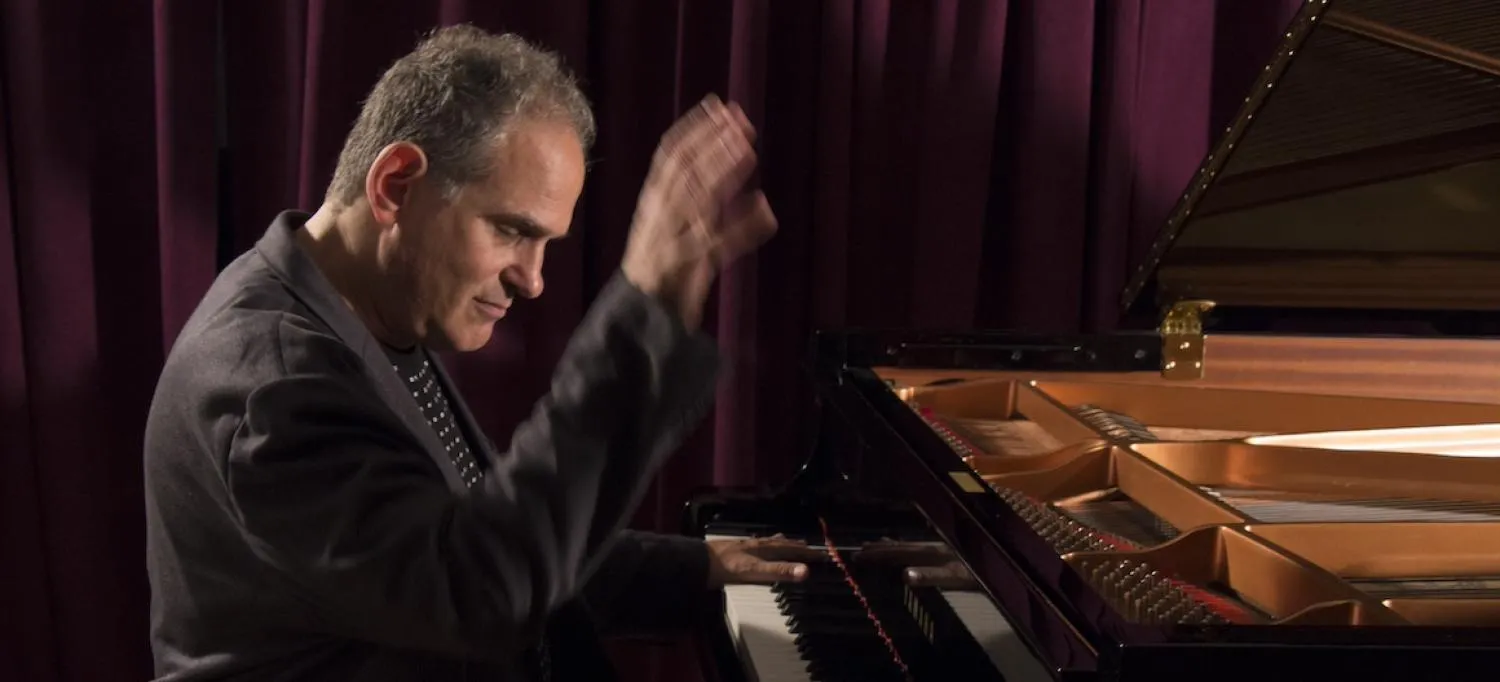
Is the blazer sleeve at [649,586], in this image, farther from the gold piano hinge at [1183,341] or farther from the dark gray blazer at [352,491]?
the gold piano hinge at [1183,341]

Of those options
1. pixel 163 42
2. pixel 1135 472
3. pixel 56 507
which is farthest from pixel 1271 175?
pixel 56 507

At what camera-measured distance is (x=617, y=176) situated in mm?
2498

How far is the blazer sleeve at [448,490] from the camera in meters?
1.06

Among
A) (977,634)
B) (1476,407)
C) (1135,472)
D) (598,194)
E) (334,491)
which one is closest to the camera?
(334,491)

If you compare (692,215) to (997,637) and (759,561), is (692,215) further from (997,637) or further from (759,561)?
(759,561)

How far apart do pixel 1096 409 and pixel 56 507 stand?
1.84m

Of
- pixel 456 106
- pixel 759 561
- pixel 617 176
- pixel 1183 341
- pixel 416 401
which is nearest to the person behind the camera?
pixel 456 106

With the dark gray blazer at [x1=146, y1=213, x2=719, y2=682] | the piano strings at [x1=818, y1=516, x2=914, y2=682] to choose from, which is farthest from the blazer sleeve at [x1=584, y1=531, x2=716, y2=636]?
the dark gray blazer at [x1=146, y1=213, x2=719, y2=682]

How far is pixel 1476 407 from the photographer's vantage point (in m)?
1.91

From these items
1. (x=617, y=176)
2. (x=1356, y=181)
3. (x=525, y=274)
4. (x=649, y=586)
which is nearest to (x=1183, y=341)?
(x=1356, y=181)

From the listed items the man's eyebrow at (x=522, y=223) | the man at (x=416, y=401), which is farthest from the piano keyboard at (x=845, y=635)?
the man's eyebrow at (x=522, y=223)

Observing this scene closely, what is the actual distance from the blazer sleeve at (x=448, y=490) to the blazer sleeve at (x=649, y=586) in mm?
420

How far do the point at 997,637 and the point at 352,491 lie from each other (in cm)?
54

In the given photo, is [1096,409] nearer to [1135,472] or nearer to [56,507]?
[1135,472]
